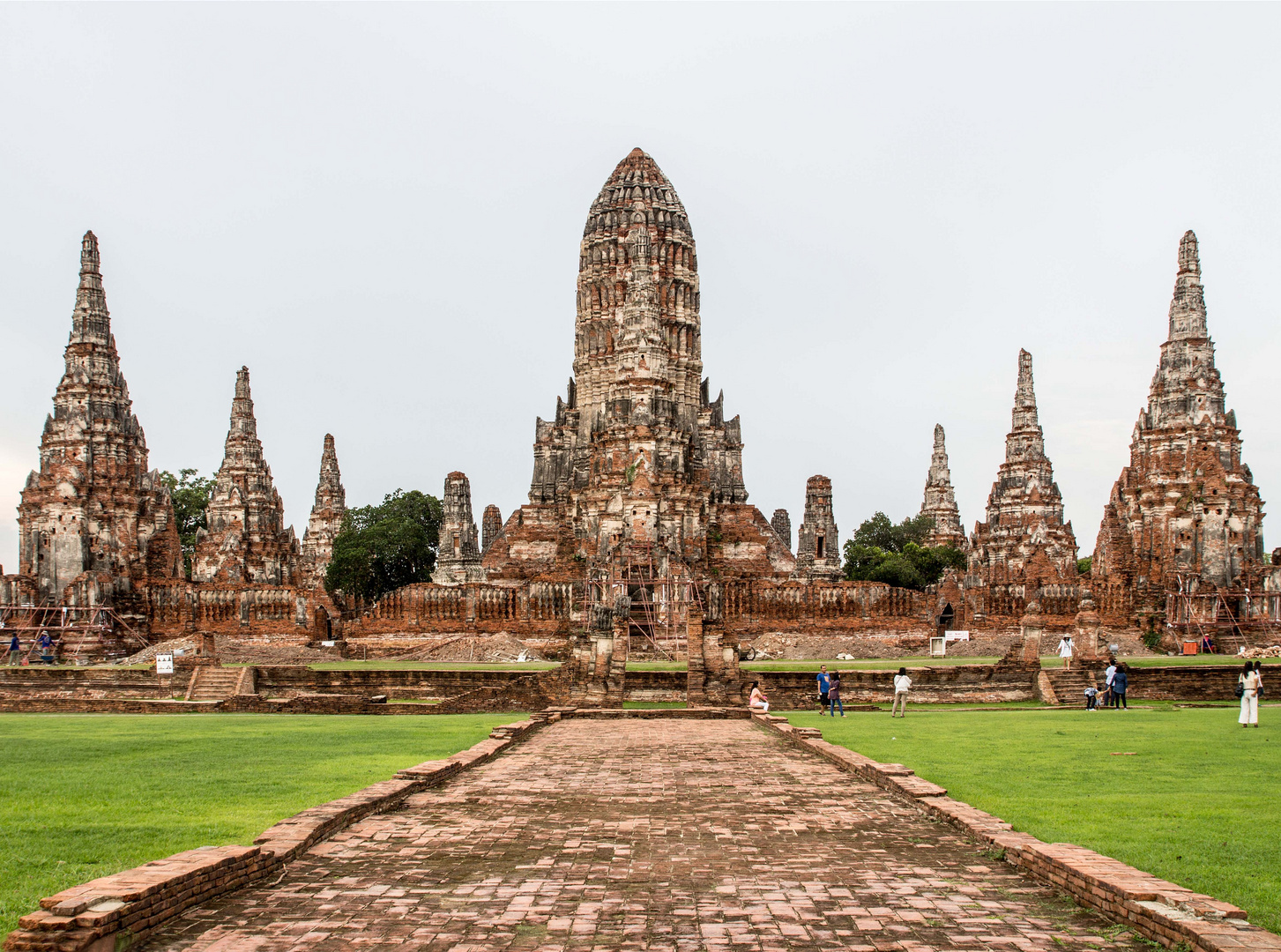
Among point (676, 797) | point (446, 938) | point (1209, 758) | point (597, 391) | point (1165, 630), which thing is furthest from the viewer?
point (597, 391)

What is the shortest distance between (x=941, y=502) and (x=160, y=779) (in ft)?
212

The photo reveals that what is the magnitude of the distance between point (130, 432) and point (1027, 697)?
3444 cm

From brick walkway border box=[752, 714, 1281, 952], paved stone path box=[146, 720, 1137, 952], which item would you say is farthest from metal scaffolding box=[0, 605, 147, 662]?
brick walkway border box=[752, 714, 1281, 952]

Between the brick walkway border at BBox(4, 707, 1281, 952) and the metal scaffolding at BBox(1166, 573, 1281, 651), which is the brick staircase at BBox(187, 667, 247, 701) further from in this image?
the metal scaffolding at BBox(1166, 573, 1281, 651)

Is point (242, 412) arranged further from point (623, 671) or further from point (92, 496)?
point (623, 671)

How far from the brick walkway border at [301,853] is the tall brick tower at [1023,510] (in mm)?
43767

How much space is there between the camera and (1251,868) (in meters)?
7.20

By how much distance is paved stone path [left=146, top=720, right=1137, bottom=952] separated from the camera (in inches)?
238

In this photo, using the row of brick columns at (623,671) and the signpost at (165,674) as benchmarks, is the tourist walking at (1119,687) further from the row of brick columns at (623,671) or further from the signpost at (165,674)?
the signpost at (165,674)

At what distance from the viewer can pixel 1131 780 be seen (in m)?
11.3

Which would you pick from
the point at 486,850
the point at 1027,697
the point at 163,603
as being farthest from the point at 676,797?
the point at 163,603

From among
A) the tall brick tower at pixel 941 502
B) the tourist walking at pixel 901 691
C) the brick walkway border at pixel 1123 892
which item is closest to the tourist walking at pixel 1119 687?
the tourist walking at pixel 901 691

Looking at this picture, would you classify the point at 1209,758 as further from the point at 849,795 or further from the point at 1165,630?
the point at 1165,630

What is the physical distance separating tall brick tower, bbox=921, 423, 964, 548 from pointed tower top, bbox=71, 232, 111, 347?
45610 mm
